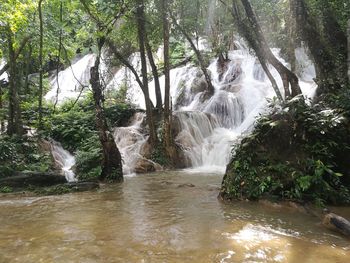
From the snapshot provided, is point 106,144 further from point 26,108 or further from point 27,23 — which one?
point 26,108

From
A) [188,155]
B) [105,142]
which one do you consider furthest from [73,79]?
[105,142]

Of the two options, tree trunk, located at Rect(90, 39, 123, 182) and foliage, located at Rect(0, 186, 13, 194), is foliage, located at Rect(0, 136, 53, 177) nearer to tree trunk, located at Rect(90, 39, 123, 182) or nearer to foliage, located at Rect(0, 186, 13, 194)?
foliage, located at Rect(0, 186, 13, 194)

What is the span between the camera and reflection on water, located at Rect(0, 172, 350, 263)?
13.2ft

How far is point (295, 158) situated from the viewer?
6730 mm

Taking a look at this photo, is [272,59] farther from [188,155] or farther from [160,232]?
[160,232]

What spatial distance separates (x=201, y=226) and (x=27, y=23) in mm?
11543

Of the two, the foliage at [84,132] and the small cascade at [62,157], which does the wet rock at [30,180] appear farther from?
the small cascade at [62,157]

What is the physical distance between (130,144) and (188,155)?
95.5 inches

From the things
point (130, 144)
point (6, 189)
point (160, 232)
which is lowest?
point (160, 232)

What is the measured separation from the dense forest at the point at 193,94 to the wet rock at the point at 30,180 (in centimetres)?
112

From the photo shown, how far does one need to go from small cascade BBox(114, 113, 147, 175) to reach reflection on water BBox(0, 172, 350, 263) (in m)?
5.35

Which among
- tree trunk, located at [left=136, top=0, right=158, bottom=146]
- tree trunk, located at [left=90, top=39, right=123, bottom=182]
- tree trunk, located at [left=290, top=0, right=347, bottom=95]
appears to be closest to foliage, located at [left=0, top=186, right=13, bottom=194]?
tree trunk, located at [left=90, top=39, right=123, bottom=182]

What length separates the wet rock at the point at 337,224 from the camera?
183 inches

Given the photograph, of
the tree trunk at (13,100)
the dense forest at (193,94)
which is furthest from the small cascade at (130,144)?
the tree trunk at (13,100)
